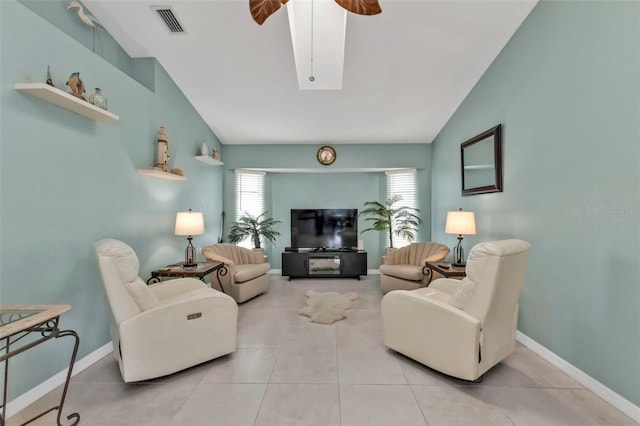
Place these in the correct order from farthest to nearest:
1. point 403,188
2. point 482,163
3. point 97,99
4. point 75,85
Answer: point 403,188
point 482,163
point 97,99
point 75,85

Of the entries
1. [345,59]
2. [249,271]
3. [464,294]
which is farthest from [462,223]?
[249,271]

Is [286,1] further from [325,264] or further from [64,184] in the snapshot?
[325,264]

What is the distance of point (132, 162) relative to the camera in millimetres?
2949

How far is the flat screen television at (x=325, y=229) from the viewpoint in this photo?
5.46 meters

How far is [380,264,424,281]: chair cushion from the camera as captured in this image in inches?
158

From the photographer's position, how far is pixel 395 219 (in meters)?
5.46

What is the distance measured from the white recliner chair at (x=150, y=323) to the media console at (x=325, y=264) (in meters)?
2.97

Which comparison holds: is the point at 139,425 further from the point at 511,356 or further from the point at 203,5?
the point at 203,5

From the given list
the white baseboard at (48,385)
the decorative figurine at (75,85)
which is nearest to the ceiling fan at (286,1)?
the decorative figurine at (75,85)

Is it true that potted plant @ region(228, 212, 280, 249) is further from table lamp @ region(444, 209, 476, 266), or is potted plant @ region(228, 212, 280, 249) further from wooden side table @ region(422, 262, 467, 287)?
table lamp @ region(444, 209, 476, 266)

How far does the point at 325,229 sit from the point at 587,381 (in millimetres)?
4063

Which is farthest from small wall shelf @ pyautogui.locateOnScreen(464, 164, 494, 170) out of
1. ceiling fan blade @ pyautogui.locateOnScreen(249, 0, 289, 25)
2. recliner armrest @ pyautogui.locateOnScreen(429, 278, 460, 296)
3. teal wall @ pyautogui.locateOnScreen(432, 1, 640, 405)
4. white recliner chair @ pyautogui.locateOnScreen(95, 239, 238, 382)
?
white recliner chair @ pyautogui.locateOnScreen(95, 239, 238, 382)

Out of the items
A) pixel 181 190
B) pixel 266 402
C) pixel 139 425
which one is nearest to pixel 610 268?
pixel 266 402

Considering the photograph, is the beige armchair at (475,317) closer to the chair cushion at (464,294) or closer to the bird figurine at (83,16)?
the chair cushion at (464,294)
